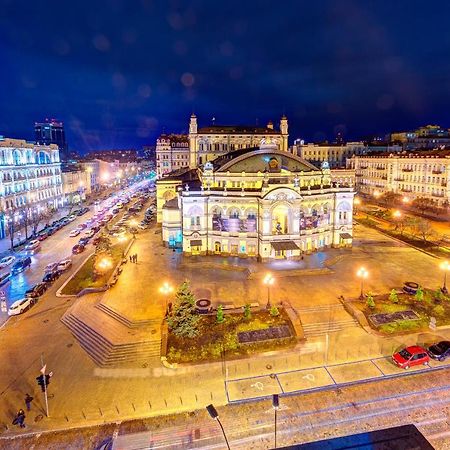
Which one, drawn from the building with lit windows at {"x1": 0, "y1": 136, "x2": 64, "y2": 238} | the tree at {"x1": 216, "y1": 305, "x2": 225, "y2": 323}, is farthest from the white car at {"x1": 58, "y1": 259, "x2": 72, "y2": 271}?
the tree at {"x1": 216, "y1": 305, "x2": 225, "y2": 323}

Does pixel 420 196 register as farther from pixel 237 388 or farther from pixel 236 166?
pixel 237 388

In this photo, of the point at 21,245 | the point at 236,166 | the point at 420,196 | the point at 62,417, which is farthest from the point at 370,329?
the point at 420,196

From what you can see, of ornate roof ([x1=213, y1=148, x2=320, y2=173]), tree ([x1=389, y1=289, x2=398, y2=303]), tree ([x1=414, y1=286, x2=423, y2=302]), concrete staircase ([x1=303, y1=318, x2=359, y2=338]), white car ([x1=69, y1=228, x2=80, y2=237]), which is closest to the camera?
concrete staircase ([x1=303, y1=318, x2=359, y2=338])

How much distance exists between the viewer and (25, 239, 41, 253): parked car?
5981 centimetres

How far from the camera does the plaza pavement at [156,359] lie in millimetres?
24500

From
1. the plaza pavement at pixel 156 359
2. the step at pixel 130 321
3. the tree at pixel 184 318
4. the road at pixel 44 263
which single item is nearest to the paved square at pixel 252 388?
the plaza pavement at pixel 156 359

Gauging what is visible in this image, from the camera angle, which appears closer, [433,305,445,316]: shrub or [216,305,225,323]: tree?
[216,305,225,323]: tree

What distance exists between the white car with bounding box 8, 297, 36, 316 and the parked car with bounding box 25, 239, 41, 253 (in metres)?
22.5

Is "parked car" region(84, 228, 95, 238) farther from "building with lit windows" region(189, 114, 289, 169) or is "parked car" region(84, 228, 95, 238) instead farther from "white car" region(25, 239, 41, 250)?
"building with lit windows" region(189, 114, 289, 169)

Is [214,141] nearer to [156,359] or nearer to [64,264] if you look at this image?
[64,264]

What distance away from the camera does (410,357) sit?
28.2 metres

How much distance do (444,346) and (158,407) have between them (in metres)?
24.0

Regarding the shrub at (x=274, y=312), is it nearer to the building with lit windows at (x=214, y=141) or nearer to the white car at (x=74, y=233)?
the white car at (x=74, y=233)

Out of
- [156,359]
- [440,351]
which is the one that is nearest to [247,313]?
[156,359]
